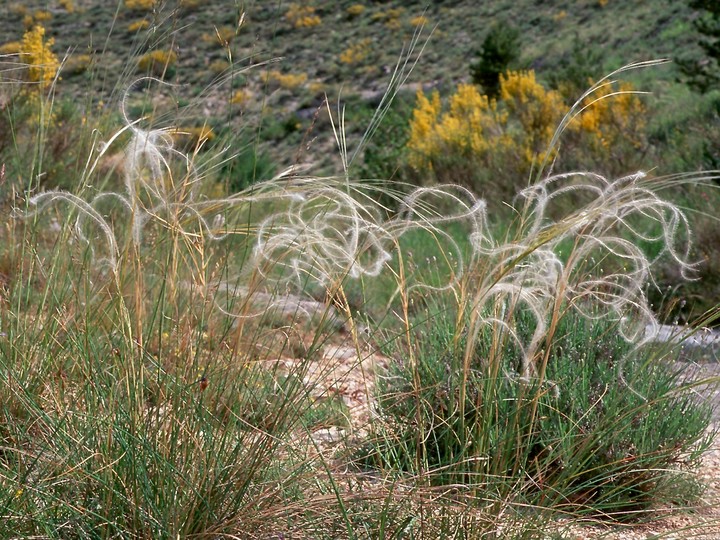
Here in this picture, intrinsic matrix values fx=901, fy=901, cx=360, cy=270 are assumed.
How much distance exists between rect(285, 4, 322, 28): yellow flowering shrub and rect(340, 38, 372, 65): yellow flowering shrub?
3.20m

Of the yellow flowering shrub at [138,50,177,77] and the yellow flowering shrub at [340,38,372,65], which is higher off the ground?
the yellow flowering shrub at [138,50,177,77]

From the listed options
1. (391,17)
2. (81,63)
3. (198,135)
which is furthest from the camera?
(391,17)

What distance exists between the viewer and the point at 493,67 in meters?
23.8

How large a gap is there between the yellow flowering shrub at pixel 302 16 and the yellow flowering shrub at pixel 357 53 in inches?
126

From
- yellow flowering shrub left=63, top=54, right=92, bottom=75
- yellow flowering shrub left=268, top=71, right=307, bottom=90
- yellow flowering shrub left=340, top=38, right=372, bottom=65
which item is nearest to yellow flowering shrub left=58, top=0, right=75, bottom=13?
yellow flowering shrub left=63, top=54, right=92, bottom=75

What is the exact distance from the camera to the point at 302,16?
39.6 meters

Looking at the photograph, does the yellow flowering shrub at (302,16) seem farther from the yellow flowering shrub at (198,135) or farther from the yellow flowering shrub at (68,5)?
the yellow flowering shrub at (198,135)

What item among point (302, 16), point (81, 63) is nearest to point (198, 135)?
point (81, 63)

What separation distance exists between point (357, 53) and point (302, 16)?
500 cm

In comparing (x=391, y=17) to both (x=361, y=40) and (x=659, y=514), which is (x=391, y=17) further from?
(x=659, y=514)

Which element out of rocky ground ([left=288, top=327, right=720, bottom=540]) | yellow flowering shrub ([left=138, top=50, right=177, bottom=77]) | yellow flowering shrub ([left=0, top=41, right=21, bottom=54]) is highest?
yellow flowering shrub ([left=138, top=50, right=177, bottom=77])

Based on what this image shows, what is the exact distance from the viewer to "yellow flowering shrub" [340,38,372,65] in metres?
35.5

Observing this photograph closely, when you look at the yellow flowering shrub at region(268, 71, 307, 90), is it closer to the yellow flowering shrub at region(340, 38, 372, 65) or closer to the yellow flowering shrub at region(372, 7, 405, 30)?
the yellow flowering shrub at region(340, 38, 372, 65)

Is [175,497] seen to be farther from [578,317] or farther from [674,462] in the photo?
[578,317]
